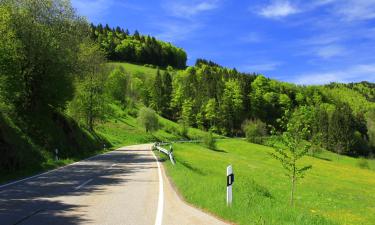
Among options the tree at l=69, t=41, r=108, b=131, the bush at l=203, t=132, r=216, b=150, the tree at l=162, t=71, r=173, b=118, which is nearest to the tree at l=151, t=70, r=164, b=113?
the tree at l=162, t=71, r=173, b=118

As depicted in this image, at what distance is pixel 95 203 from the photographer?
11617mm

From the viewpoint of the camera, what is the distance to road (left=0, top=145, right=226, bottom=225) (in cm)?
915

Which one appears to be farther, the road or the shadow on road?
the shadow on road

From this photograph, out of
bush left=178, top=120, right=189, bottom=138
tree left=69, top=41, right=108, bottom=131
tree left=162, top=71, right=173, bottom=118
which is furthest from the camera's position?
tree left=162, top=71, right=173, bottom=118

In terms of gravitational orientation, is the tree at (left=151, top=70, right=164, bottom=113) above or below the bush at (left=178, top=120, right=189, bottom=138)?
above

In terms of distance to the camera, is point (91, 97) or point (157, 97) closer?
point (91, 97)

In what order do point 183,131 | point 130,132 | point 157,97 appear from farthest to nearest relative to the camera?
point 157,97 < point 183,131 < point 130,132

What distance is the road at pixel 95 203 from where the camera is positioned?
360 inches

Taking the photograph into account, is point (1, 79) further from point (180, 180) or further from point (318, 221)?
point (318, 221)

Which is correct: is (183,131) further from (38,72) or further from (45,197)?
(45,197)

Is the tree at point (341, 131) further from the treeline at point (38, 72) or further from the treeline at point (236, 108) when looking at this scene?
the treeline at point (38, 72)

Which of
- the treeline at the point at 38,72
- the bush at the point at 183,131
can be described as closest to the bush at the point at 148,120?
the bush at the point at 183,131

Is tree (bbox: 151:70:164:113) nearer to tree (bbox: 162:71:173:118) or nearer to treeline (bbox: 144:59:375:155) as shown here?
treeline (bbox: 144:59:375:155)

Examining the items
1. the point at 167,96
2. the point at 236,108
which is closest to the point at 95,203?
the point at 236,108
